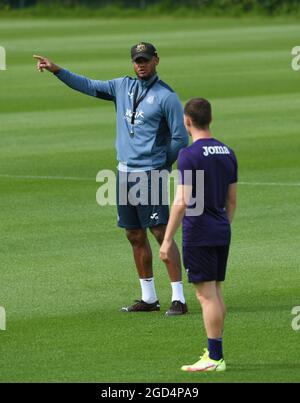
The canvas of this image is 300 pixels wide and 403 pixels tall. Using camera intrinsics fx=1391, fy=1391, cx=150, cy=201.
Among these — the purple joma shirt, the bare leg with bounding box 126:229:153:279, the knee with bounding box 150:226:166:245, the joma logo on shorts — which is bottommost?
the bare leg with bounding box 126:229:153:279

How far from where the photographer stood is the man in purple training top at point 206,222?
10.3 meters

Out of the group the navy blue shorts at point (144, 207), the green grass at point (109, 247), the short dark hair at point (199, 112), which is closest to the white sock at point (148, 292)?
the green grass at point (109, 247)

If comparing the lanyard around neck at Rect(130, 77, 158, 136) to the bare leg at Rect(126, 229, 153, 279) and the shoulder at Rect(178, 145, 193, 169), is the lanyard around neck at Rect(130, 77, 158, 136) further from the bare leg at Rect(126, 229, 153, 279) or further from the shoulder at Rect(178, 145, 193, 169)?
the shoulder at Rect(178, 145, 193, 169)

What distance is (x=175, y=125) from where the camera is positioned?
494 inches

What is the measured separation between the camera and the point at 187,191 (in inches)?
404

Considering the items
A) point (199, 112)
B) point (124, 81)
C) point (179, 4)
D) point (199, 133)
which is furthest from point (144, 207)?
point (179, 4)

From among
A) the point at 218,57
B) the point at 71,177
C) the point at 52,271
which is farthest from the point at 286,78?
the point at 52,271

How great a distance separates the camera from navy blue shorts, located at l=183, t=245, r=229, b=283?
10.4 metres

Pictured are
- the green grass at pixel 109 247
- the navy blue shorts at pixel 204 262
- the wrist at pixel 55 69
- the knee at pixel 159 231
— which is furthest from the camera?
the wrist at pixel 55 69

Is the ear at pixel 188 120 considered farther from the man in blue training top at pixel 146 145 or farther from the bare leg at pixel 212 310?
the man in blue training top at pixel 146 145

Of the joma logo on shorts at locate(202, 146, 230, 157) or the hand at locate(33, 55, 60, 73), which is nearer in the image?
the joma logo on shorts at locate(202, 146, 230, 157)

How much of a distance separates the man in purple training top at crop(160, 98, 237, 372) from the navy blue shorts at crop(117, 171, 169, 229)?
2.19m

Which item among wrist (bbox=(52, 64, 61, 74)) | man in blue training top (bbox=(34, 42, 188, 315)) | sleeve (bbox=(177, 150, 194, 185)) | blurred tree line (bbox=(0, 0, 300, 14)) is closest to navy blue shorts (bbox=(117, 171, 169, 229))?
man in blue training top (bbox=(34, 42, 188, 315))

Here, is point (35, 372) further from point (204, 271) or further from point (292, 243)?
point (292, 243)
